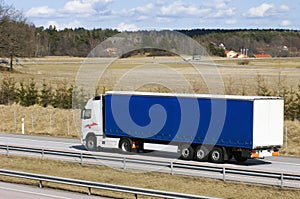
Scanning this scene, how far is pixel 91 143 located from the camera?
1206 inches

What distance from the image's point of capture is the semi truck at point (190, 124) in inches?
992

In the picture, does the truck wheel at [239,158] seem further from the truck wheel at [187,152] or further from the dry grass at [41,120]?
the dry grass at [41,120]

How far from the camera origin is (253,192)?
19.4 m

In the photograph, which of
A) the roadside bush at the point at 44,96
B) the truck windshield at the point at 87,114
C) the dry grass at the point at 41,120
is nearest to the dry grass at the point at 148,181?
the truck windshield at the point at 87,114

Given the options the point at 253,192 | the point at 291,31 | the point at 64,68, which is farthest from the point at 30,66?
the point at 253,192

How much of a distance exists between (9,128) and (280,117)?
25340 mm

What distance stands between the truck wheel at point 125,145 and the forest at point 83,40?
186 ft

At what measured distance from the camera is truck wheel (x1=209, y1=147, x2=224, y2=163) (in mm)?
25594

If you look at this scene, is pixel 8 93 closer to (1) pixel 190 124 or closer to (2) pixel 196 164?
(1) pixel 190 124

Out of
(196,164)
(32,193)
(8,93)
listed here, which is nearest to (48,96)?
(8,93)

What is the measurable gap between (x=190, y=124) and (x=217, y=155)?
1.91 m

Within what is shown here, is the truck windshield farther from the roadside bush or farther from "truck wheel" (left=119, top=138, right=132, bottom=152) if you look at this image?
the roadside bush

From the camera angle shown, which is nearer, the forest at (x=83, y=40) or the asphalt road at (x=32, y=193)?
the asphalt road at (x=32, y=193)

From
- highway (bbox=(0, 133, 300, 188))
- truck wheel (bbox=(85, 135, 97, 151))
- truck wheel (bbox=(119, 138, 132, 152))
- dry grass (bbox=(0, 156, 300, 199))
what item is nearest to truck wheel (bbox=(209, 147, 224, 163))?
highway (bbox=(0, 133, 300, 188))
